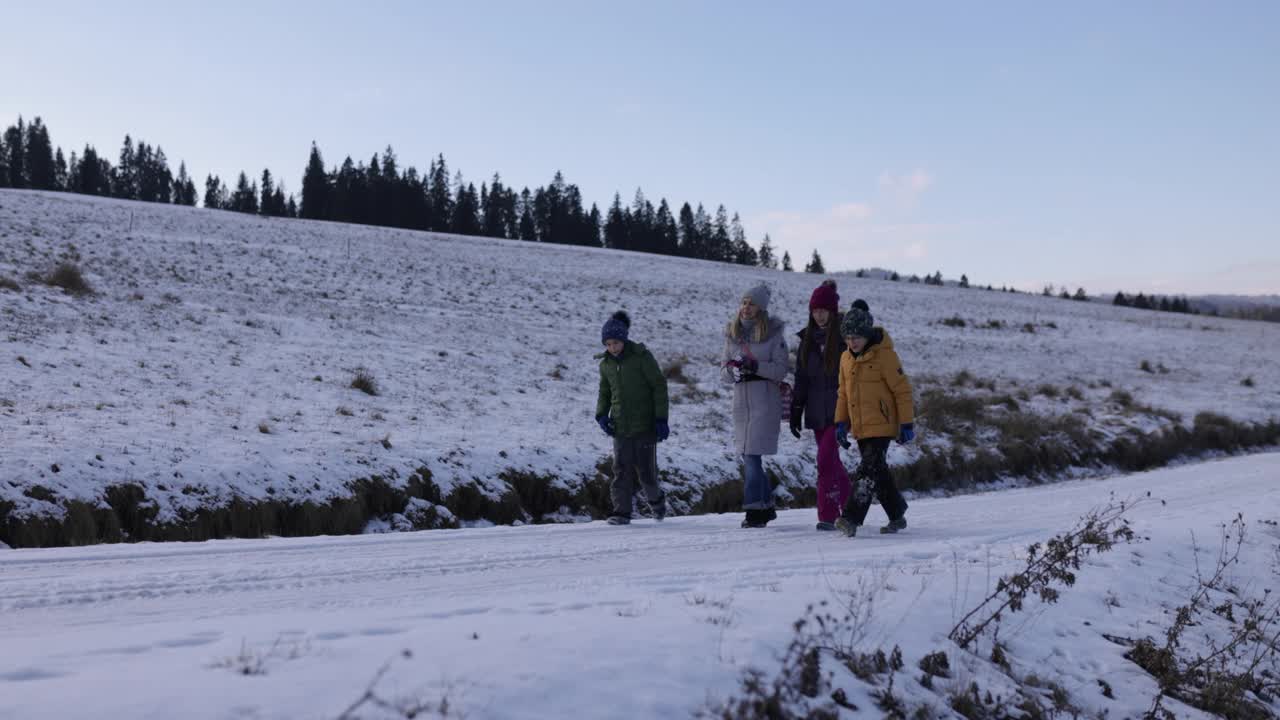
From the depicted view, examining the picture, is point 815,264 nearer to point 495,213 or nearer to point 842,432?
point 495,213

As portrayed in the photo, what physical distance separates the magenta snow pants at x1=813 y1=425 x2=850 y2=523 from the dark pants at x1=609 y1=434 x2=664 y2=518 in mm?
1657

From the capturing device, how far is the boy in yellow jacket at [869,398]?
284 inches

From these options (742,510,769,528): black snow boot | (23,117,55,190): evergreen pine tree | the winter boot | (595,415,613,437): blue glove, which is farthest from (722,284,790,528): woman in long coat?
(23,117,55,190): evergreen pine tree

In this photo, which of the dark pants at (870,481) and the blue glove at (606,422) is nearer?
the dark pants at (870,481)

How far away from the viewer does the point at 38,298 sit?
1575 centimetres

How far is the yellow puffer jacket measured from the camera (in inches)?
284

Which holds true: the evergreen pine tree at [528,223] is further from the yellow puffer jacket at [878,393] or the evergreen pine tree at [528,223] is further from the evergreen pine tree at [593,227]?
the yellow puffer jacket at [878,393]

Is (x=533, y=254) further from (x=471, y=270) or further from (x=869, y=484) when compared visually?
(x=869, y=484)

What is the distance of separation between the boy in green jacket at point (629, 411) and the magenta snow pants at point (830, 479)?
155 centimetres

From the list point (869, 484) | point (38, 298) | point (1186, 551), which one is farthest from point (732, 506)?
point (38, 298)

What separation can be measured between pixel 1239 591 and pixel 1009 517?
2.61 m

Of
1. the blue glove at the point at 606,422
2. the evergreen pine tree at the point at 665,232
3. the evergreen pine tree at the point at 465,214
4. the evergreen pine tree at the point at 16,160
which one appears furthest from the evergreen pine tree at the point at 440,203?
the blue glove at the point at 606,422

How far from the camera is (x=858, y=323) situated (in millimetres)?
7180

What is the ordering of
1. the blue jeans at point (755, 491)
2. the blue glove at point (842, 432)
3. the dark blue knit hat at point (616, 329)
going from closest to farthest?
the blue glove at point (842, 432) < the blue jeans at point (755, 491) < the dark blue knit hat at point (616, 329)
